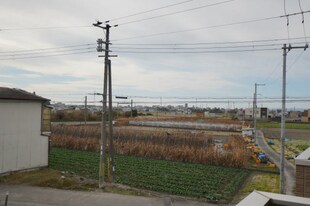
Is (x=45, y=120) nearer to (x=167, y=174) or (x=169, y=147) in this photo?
(x=167, y=174)

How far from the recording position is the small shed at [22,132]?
18812mm

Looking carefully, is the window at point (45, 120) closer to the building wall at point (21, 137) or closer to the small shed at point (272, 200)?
the building wall at point (21, 137)

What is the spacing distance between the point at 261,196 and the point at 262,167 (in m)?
19.5

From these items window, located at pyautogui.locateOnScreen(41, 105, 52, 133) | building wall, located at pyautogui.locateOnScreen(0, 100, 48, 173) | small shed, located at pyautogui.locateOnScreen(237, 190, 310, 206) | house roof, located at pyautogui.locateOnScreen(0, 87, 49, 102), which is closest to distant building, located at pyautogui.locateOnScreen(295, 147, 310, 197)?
small shed, located at pyautogui.locateOnScreen(237, 190, 310, 206)

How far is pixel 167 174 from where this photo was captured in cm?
1958

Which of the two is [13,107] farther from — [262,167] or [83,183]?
[262,167]

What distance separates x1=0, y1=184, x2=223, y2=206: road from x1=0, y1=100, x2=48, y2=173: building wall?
11.8 feet

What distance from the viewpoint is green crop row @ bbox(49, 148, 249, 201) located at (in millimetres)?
16359

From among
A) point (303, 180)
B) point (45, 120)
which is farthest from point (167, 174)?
point (303, 180)

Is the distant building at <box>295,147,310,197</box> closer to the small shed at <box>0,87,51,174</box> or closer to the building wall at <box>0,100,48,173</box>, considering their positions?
→ the small shed at <box>0,87,51,174</box>

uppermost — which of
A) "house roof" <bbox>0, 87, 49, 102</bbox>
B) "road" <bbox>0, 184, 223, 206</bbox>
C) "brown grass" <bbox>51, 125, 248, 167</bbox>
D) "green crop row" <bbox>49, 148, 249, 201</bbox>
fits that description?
"house roof" <bbox>0, 87, 49, 102</bbox>

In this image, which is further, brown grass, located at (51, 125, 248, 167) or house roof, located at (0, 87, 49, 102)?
brown grass, located at (51, 125, 248, 167)

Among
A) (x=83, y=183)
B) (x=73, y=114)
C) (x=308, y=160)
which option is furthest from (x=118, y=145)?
(x=73, y=114)

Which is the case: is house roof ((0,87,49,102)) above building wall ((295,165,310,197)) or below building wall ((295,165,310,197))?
above
